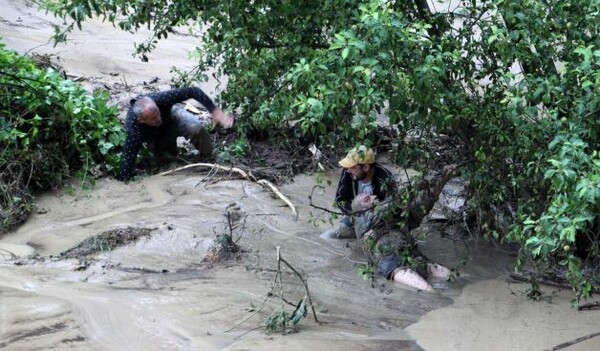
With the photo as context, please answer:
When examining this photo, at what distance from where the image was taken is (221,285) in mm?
5941

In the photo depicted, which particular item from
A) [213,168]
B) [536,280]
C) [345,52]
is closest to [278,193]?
[213,168]

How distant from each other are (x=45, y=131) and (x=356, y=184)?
3.34 metres

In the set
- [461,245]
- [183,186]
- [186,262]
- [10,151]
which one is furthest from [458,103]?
[10,151]

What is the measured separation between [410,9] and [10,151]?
13.5ft

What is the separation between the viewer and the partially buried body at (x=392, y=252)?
6.30 m

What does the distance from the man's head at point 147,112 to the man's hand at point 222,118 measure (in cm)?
57

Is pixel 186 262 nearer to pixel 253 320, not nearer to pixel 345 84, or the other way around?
pixel 253 320

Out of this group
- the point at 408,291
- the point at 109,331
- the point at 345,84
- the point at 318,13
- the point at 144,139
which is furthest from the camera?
the point at 144,139

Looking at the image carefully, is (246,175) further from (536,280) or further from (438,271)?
(536,280)

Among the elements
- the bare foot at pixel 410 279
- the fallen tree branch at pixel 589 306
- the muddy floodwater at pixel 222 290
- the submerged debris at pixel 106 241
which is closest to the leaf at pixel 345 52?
the muddy floodwater at pixel 222 290

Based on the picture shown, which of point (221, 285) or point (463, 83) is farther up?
point (463, 83)

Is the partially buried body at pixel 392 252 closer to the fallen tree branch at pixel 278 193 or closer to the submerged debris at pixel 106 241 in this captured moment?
the fallen tree branch at pixel 278 193

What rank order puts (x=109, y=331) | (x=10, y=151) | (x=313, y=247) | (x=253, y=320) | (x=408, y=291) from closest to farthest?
1. (x=109, y=331)
2. (x=253, y=320)
3. (x=408, y=291)
4. (x=313, y=247)
5. (x=10, y=151)

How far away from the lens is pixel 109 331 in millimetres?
4980
